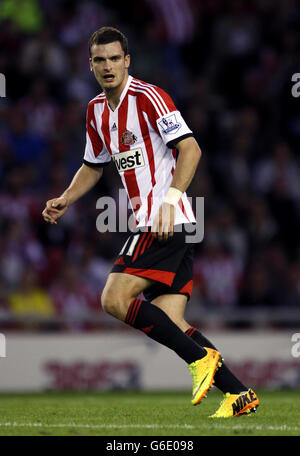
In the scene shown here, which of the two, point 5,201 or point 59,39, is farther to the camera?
point 59,39

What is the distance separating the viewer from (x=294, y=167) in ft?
45.1

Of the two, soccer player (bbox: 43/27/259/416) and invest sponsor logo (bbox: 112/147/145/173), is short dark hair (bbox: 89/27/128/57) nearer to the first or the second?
soccer player (bbox: 43/27/259/416)

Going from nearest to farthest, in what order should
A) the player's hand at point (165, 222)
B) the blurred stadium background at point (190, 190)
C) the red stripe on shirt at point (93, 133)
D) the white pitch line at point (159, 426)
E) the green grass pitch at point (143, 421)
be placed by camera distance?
the green grass pitch at point (143, 421) → the white pitch line at point (159, 426) → the player's hand at point (165, 222) → the red stripe on shirt at point (93, 133) → the blurred stadium background at point (190, 190)

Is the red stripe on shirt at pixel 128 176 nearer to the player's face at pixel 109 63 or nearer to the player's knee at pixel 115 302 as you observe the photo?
the player's face at pixel 109 63

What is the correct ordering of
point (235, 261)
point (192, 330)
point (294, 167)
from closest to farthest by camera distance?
point (192, 330) < point (235, 261) < point (294, 167)

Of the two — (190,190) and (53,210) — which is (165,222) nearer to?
(53,210)

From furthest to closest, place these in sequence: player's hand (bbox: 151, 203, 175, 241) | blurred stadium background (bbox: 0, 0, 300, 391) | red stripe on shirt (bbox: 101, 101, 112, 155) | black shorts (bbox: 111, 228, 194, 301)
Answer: blurred stadium background (bbox: 0, 0, 300, 391) → red stripe on shirt (bbox: 101, 101, 112, 155) → black shorts (bbox: 111, 228, 194, 301) → player's hand (bbox: 151, 203, 175, 241)

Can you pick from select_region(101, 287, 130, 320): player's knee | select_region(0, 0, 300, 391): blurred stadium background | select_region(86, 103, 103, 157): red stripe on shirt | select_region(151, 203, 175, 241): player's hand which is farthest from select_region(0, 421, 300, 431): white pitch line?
select_region(0, 0, 300, 391): blurred stadium background

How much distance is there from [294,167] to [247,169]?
0.69 m

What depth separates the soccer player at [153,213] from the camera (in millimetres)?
5402

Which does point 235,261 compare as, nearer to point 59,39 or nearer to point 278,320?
point 278,320

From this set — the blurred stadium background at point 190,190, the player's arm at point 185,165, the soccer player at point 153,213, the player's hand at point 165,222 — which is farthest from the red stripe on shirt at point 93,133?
the blurred stadium background at point 190,190

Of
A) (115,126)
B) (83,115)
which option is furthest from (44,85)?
(115,126)

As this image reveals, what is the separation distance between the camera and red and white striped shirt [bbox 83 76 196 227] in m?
5.55
